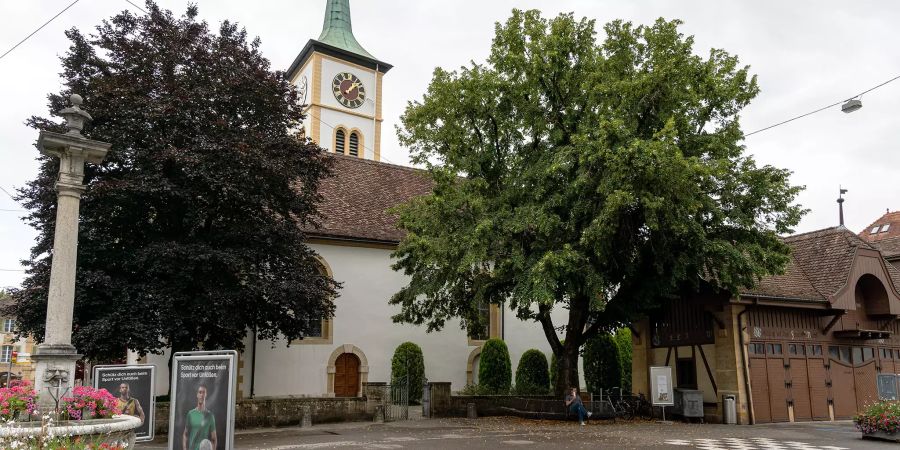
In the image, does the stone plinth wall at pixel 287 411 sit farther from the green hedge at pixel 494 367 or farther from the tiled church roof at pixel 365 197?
the green hedge at pixel 494 367

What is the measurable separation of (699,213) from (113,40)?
52.4ft

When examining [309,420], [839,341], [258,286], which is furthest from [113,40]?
[839,341]

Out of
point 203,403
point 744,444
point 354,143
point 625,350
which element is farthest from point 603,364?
point 354,143

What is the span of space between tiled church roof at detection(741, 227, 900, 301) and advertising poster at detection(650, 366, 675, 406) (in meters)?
3.56

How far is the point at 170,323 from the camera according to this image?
17000 millimetres

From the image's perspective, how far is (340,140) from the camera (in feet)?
167

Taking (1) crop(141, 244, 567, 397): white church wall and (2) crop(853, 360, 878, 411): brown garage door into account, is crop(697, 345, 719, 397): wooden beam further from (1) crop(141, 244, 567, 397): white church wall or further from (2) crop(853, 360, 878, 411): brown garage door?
(1) crop(141, 244, 567, 397): white church wall

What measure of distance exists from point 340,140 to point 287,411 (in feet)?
109

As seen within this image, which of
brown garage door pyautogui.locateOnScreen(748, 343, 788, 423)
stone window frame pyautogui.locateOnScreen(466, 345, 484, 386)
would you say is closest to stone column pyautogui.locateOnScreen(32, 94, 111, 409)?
stone window frame pyautogui.locateOnScreen(466, 345, 484, 386)

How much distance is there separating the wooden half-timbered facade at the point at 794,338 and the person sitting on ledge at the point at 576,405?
15.9 feet

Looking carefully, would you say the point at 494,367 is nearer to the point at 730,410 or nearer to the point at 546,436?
the point at 730,410

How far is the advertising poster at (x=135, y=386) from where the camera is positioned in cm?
1373

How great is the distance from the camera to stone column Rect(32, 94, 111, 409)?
1125cm

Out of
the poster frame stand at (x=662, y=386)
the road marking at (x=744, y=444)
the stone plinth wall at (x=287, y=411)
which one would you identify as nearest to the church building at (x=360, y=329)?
the stone plinth wall at (x=287, y=411)
